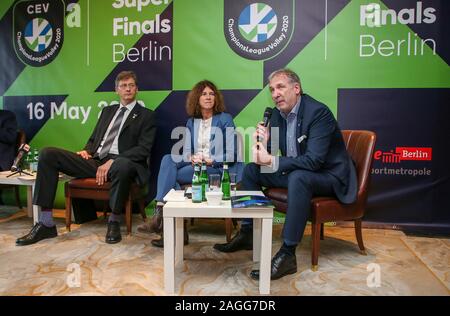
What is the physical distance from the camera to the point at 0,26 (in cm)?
402

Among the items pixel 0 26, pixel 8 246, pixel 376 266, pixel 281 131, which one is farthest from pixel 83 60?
pixel 376 266

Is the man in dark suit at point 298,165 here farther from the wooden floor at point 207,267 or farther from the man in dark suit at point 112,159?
the man in dark suit at point 112,159

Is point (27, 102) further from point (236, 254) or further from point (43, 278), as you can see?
point (236, 254)

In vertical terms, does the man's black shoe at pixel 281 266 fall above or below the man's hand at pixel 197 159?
below

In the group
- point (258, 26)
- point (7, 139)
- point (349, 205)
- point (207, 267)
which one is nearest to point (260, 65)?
point (258, 26)

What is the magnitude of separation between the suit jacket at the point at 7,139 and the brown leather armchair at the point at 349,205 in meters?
2.55

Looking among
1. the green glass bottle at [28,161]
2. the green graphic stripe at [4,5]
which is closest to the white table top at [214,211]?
the green glass bottle at [28,161]

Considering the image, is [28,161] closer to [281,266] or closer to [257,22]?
[257,22]

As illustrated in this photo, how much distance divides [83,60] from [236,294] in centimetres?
290

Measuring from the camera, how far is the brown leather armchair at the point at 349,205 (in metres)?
2.34

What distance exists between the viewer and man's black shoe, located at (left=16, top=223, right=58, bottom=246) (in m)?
2.78

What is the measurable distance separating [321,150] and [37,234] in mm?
2168

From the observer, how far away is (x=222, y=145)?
3117 mm

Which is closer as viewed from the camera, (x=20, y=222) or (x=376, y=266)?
(x=376, y=266)
